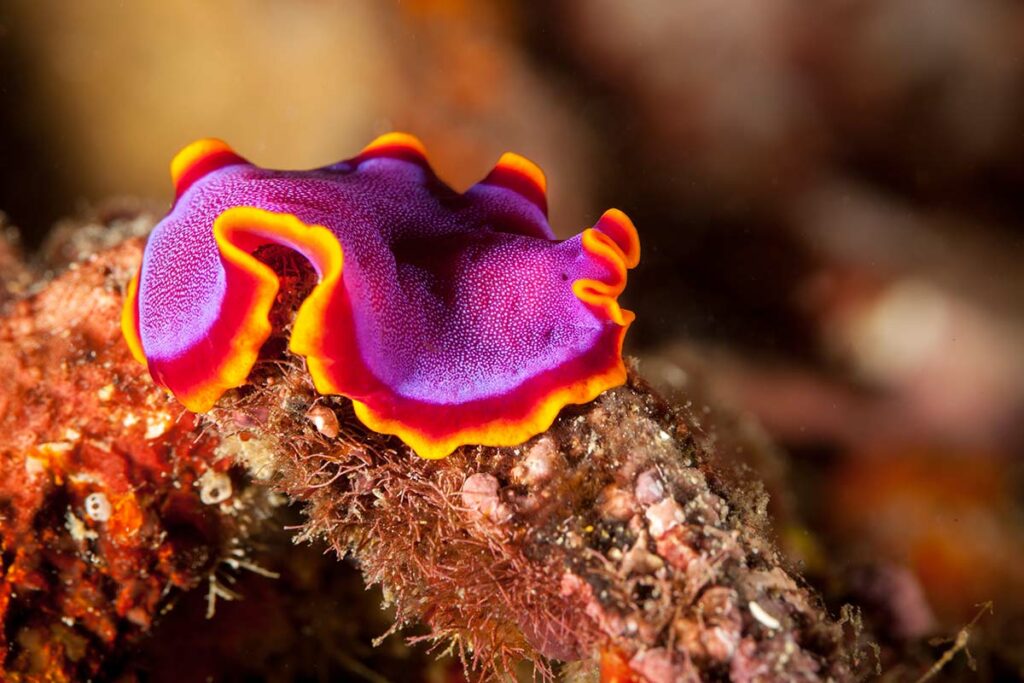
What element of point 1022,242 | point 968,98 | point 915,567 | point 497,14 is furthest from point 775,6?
point 915,567

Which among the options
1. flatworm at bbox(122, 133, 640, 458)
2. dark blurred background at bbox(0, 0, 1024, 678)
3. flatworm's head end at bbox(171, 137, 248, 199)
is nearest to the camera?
flatworm at bbox(122, 133, 640, 458)

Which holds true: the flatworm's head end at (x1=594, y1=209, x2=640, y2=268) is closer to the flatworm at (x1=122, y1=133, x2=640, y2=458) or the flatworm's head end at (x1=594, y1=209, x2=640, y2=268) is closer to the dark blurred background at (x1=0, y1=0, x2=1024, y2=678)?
the flatworm at (x1=122, y1=133, x2=640, y2=458)

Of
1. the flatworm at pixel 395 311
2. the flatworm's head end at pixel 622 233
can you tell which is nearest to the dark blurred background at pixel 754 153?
the flatworm's head end at pixel 622 233

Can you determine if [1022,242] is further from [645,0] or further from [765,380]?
[645,0]

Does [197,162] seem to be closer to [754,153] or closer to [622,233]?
[622,233]

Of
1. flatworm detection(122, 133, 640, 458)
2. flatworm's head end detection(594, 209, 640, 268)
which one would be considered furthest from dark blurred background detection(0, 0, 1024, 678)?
flatworm detection(122, 133, 640, 458)

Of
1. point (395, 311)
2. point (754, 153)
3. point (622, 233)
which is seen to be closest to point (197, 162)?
point (395, 311)
